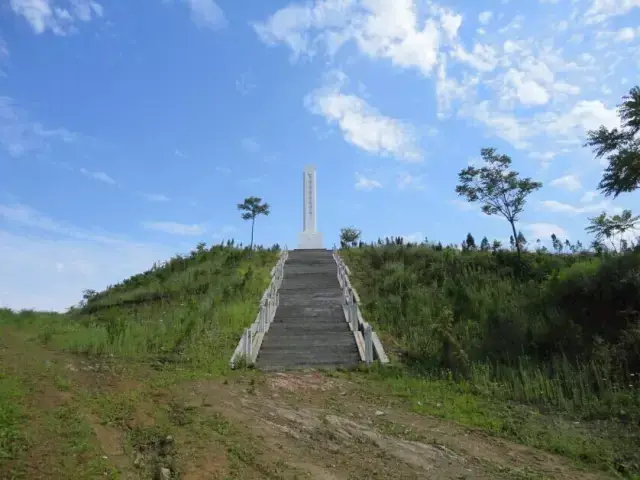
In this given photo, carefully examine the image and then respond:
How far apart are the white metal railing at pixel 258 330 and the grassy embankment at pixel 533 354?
2.83 meters

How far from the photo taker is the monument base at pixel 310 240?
32000mm

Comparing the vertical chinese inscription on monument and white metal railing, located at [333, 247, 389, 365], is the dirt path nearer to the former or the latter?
white metal railing, located at [333, 247, 389, 365]

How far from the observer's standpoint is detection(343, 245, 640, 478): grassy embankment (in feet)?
23.4

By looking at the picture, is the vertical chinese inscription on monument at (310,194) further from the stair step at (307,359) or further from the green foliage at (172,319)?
the stair step at (307,359)

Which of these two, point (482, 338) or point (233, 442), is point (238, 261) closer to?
point (482, 338)

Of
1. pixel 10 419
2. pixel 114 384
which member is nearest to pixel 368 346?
pixel 114 384

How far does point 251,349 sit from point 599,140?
430 inches

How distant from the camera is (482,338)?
11477 mm

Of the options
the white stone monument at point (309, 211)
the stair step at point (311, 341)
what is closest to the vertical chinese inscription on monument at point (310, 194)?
the white stone monument at point (309, 211)

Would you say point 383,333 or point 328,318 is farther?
point 328,318

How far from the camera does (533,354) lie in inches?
408

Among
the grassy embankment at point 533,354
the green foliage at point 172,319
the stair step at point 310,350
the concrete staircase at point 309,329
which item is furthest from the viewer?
the stair step at point 310,350

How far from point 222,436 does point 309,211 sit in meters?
27.3

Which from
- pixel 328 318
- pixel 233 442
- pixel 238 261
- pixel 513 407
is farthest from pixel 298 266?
pixel 233 442
